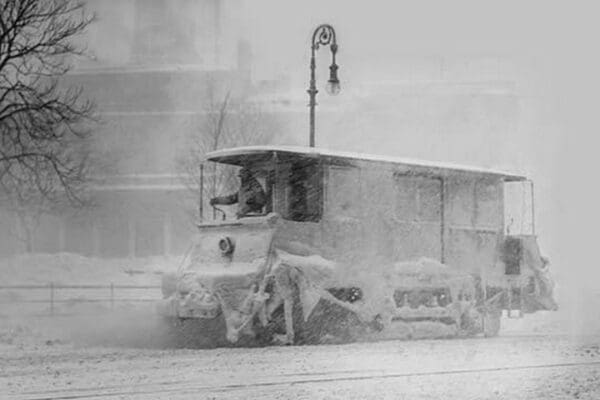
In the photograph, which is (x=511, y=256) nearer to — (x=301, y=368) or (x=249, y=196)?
(x=249, y=196)

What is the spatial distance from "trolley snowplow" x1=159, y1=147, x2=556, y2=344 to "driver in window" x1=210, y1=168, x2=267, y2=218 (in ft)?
0.35

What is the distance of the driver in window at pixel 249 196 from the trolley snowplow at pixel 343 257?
4.2 inches

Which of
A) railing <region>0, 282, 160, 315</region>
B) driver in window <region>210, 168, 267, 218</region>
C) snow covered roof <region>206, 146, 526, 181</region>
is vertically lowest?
railing <region>0, 282, 160, 315</region>

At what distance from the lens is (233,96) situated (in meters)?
50.6

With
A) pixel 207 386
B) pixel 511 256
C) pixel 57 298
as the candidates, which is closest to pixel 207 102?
pixel 57 298

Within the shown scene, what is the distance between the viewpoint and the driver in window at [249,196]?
1948cm

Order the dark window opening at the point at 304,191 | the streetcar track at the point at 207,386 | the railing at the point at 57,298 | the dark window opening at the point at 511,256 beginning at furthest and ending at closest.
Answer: the railing at the point at 57,298 → the dark window opening at the point at 511,256 → the dark window opening at the point at 304,191 → the streetcar track at the point at 207,386

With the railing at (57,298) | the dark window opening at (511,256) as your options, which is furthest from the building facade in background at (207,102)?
the dark window opening at (511,256)

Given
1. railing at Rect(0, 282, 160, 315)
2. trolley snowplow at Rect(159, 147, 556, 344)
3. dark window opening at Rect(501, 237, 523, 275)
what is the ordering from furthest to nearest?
railing at Rect(0, 282, 160, 315) → dark window opening at Rect(501, 237, 523, 275) → trolley snowplow at Rect(159, 147, 556, 344)

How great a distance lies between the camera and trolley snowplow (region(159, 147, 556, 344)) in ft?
60.7

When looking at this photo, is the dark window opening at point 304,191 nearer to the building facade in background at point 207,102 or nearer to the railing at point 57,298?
the railing at point 57,298

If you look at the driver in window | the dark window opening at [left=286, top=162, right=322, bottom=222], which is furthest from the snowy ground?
the driver in window

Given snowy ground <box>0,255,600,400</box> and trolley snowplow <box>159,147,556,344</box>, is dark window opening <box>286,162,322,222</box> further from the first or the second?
snowy ground <box>0,255,600,400</box>

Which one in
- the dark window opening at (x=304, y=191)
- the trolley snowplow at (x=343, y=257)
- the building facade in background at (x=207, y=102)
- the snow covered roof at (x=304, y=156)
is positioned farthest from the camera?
the building facade in background at (x=207, y=102)
